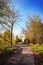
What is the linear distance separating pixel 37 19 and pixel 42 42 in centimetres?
767

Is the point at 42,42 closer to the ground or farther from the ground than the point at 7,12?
closer to the ground

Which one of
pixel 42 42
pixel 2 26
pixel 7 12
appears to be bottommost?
pixel 42 42

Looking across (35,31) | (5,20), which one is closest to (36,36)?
(35,31)

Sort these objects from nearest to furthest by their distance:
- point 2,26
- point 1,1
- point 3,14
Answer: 1. point 1,1
2. point 3,14
3. point 2,26

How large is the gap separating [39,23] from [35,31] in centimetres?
275

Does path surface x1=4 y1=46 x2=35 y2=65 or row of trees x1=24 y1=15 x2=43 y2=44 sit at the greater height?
row of trees x1=24 y1=15 x2=43 y2=44

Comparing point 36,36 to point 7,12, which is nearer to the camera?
point 7,12

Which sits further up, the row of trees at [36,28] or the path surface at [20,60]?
the row of trees at [36,28]

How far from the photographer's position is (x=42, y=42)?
61.5 meters

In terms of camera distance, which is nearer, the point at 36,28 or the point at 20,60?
the point at 20,60

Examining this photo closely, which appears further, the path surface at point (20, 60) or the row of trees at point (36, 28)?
the row of trees at point (36, 28)

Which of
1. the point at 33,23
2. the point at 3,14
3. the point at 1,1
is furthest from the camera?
the point at 33,23

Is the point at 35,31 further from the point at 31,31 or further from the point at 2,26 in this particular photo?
the point at 2,26

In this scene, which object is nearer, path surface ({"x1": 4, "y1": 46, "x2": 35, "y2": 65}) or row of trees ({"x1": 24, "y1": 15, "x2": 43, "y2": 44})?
path surface ({"x1": 4, "y1": 46, "x2": 35, "y2": 65})
